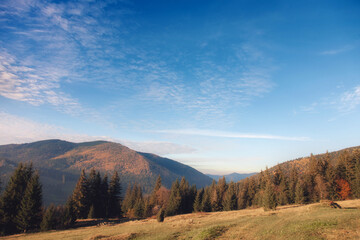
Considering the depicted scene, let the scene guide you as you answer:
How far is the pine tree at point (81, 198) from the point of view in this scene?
55562 millimetres

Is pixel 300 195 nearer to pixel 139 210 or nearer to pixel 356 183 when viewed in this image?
pixel 356 183

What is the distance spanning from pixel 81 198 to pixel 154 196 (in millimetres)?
28579

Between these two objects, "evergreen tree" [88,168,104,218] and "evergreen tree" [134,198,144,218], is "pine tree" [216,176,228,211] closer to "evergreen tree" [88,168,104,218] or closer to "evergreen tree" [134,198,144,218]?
"evergreen tree" [134,198,144,218]

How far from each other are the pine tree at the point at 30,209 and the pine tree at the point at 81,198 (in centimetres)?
1334

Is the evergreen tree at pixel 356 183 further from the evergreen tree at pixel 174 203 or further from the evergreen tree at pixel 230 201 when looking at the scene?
the evergreen tree at pixel 174 203

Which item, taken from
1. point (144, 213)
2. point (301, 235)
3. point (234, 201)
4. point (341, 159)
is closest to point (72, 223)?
point (144, 213)

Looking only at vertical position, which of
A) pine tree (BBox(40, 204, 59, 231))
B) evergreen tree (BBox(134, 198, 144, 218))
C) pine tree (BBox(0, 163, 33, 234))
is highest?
pine tree (BBox(0, 163, 33, 234))

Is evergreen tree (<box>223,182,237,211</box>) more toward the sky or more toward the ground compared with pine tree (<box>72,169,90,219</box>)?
more toward the ground

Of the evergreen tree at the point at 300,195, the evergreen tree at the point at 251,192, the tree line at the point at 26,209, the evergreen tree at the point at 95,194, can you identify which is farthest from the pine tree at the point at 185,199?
the tree line at the point at 26,209

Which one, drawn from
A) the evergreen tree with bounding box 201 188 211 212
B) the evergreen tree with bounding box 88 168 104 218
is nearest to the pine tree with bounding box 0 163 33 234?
the evergreen tree with bounding box 88 168 104 218

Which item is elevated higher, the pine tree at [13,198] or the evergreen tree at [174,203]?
the pine tree at [13,198]

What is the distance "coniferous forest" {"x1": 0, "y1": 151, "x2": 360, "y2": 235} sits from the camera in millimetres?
40438

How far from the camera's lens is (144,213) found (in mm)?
71750

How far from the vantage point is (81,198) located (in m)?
56.3
